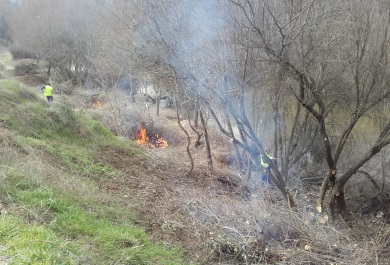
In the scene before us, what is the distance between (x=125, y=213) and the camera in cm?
675

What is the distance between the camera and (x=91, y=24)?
78.6ft

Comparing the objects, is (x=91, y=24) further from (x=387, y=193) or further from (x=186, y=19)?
(x=387, y=193)

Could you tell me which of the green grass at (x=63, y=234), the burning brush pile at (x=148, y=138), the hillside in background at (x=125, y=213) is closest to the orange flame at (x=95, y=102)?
the burning brush pile at (x=148, y=138)

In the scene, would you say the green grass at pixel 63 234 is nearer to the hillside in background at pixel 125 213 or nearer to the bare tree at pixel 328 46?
the hillside in background at pixel 125 213

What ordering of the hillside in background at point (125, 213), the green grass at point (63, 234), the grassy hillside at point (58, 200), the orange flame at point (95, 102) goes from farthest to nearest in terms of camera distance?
the orange flame at point (95, 102) → the hillside in background at point (125, 213) → the grassy hillside at point (58, 200) → the green grass at point (63, 234)

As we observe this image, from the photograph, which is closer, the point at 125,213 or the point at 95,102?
the point at 125,213

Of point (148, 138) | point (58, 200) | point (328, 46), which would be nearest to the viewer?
point (58, 200)

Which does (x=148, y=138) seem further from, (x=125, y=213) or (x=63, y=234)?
(x=63, y=234)

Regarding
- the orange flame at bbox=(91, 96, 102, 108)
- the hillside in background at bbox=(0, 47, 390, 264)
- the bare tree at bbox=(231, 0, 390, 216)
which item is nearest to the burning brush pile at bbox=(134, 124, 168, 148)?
the orange flame at bbox=(91, 96, 102, 108)

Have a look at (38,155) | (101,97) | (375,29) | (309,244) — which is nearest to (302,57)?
(375,29)

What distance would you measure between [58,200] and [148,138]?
1157cm

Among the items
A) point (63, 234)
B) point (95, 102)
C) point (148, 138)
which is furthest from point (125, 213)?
point (95, 102)

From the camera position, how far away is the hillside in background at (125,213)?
15.6 ft

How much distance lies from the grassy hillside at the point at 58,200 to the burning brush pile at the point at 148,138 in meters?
5.72
